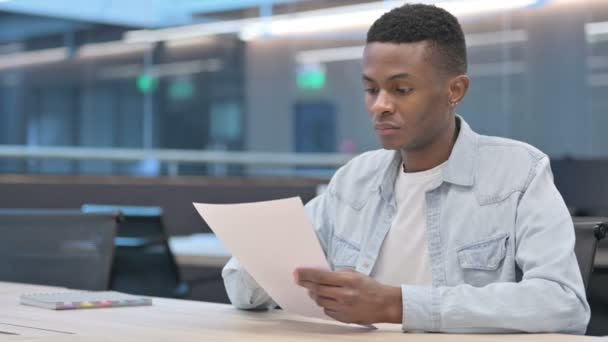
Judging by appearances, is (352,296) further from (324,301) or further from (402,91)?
(402,91)

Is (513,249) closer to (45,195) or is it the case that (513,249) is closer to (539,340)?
(539,340)

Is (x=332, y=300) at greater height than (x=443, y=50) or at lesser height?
lesser

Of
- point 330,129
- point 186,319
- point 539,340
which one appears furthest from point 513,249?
point 330,129

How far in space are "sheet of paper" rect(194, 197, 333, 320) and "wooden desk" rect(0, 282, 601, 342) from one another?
0.22 ft

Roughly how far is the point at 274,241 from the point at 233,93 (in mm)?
6223

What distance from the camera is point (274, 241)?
1.52m

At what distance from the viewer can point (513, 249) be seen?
1677 millimetres

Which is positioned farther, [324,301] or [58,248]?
[58,248]

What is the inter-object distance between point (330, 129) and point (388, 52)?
5.77m

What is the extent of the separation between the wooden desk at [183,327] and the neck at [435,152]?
40 centimetres

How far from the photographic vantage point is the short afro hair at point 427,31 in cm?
176

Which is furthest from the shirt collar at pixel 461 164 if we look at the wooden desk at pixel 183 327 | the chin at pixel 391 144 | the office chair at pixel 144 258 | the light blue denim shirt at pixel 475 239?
the office chair at pixel 144 258

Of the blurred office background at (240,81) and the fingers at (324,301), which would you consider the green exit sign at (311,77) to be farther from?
the fingers at (324,301)

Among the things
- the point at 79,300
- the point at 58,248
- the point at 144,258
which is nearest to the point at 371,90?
the point at 79,300
